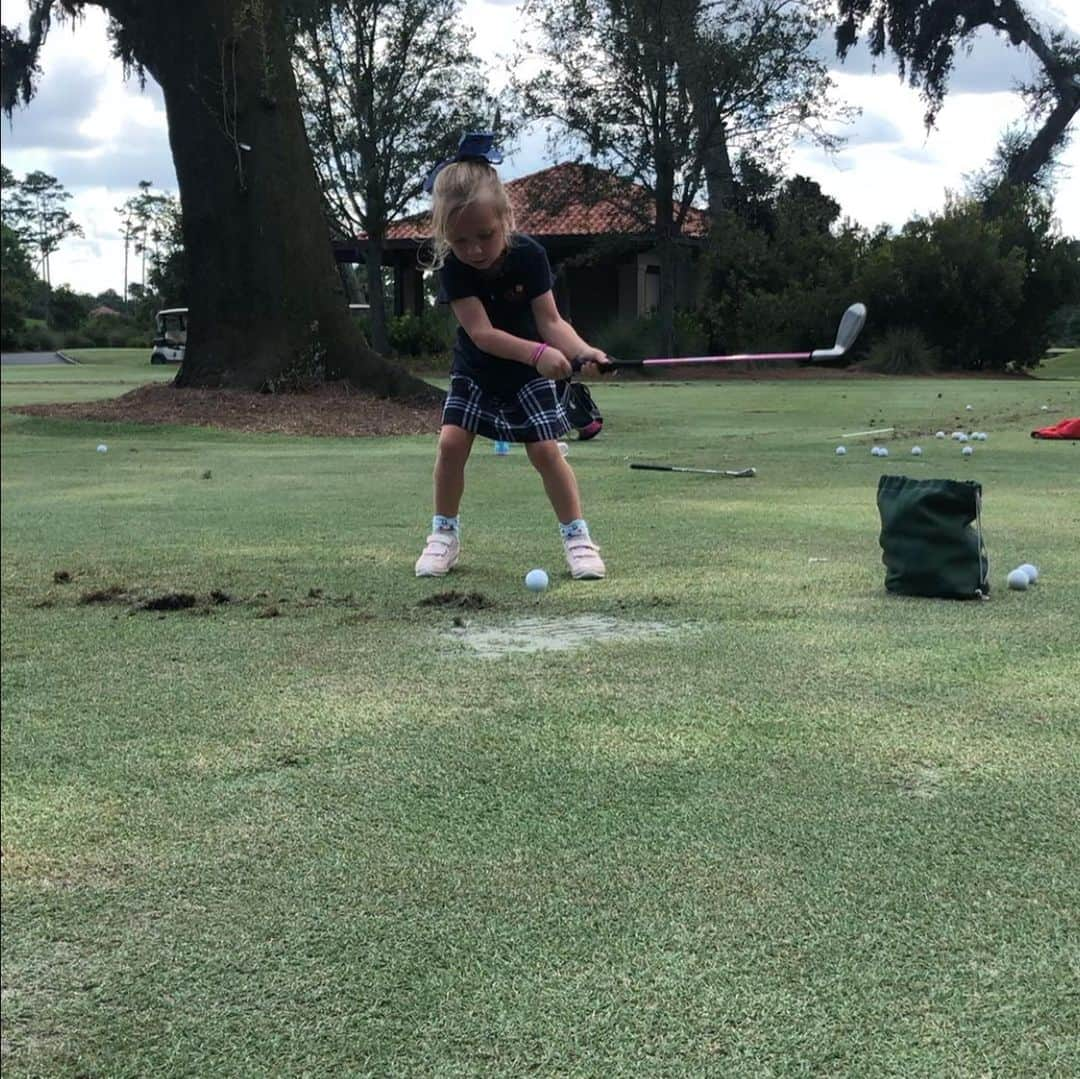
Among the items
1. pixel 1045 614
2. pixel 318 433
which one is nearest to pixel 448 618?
pixel 1045 614

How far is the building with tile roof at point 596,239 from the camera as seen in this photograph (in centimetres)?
2489

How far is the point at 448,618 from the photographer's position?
313cm

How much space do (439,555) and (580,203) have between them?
22.4 metres

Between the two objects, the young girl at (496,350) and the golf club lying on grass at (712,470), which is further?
the golf club lying on grass at (712,470)

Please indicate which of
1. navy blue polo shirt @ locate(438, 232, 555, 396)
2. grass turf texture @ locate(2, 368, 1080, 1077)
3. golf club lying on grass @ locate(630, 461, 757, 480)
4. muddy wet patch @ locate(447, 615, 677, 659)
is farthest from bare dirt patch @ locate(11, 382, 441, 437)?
muddy wet patch @ locate(447, 615, 677, 659)

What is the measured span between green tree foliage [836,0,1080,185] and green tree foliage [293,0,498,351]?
8774 mm

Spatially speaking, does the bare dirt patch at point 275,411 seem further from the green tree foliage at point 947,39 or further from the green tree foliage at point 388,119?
the green tree foliage at point 388,119

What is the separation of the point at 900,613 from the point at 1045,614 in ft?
1.12

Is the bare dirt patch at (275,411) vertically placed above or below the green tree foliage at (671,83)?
below

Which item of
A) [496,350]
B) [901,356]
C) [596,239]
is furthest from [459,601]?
[596,239]

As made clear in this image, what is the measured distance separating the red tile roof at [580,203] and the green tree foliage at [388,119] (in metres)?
1.79

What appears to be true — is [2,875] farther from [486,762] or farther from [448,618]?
[448,618]

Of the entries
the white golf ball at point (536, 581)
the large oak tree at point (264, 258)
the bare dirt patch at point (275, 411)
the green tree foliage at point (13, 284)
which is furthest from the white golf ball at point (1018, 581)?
the large oak tree at point (264, 258)

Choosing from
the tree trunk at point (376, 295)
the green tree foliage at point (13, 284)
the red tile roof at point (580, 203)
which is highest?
the red tile roof at point (580, 203)
